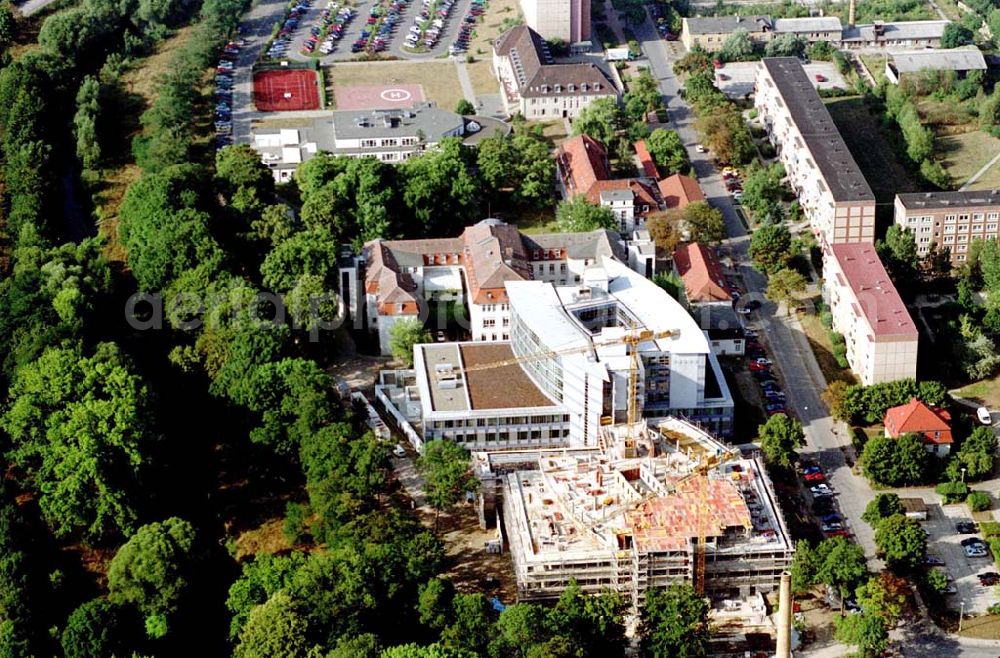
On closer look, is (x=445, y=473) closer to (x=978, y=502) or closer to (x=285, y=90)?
(x=978, y=502)

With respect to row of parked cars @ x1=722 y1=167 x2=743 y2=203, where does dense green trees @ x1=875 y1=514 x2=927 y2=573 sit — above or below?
above

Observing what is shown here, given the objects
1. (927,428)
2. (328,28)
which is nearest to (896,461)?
(927,428)

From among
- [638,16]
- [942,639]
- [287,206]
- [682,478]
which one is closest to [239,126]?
[287,206]

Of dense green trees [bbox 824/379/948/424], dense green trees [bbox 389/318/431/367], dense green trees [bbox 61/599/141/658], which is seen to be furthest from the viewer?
dense green trees [bbox 389/318/431/367]

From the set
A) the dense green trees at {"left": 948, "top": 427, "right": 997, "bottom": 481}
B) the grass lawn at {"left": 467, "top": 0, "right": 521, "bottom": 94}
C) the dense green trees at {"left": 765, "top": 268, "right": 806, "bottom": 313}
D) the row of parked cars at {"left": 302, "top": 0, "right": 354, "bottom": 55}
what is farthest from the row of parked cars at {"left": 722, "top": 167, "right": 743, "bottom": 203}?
the row of parked cars at {"left": 302, "top": 0, "right": 354, "bottom": 55}

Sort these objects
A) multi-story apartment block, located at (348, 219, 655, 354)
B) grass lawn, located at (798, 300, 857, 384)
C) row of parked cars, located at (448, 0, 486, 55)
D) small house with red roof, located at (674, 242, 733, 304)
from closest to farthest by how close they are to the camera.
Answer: grass lawn, located at (798, 300, 857, 384)
multi-story apartment block, located at (348, 219, 655, 354)
small house with red roof, located at (674, 242, 733, 304)
row of parked cars, located at (448, 0, 486, 55)

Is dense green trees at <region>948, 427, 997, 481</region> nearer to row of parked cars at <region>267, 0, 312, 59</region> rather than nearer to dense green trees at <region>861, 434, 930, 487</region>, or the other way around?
dense green trees at <region>861, 434, 930, 487</region>

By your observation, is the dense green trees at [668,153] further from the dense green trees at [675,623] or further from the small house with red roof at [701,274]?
the dense green trees at [675,623]
